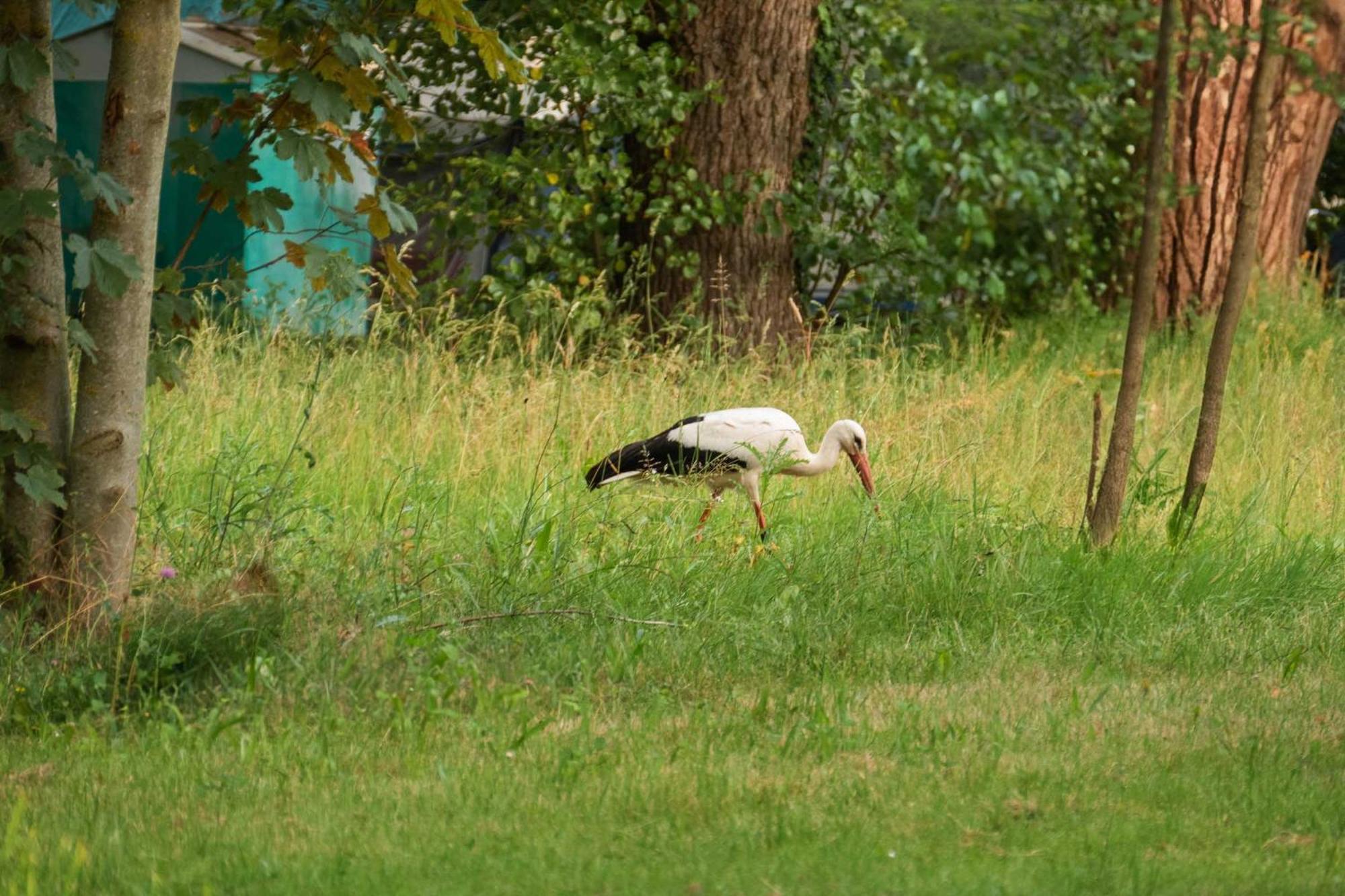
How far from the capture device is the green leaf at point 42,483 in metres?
4.61

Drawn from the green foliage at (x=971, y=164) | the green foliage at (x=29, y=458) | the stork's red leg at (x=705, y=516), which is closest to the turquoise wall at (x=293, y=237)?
the green foliage at (x=971, y=164)

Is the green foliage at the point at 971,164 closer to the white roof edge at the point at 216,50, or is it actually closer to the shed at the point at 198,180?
the shed at the point at 198,180

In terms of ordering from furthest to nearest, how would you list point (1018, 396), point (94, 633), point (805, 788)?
point (1018, 396) → point (94, 633) → point (805, 788)

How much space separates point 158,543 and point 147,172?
1318mm

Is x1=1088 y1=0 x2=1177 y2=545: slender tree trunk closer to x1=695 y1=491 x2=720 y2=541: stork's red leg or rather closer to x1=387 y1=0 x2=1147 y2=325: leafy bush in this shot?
x1=695 y1=491 x2=720 y2=541: stork's red leg

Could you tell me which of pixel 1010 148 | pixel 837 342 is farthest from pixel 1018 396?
pixel 1010 148

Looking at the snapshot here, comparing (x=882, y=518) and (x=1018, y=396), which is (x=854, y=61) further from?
(x=882, y=518)

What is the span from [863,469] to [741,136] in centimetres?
392

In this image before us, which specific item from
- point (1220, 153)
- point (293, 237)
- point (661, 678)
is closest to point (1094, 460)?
point (661, 678)

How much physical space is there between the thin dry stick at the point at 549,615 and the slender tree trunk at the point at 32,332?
113 cm

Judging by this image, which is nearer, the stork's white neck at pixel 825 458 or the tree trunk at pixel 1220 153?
the stork's white neck at pixel 825 458

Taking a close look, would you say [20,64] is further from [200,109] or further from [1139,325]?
[1139,325]

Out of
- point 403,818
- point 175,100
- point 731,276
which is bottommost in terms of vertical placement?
point 403,818

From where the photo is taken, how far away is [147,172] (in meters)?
4.80
